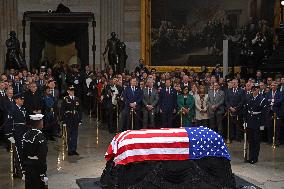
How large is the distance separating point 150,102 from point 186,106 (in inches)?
37.3

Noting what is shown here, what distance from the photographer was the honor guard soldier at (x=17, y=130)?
1020cm

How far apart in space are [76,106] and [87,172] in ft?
6.31

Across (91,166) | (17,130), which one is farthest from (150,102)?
(17,130)

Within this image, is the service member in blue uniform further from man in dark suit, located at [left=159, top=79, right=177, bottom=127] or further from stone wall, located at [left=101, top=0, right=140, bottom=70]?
stone wall, located at [left=101, top=0, right=140, bottom=70]

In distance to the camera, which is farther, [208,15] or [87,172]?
[208,15]

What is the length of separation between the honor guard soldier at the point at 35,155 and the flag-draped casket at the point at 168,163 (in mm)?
1504

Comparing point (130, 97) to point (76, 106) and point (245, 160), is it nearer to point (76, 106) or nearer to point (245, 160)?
point (76, 106)

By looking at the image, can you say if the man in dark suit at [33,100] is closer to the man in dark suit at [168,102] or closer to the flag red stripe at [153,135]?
the man in dark suit at [168,102]

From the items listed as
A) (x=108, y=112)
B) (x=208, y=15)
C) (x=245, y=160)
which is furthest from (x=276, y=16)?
(x=245, y=160)

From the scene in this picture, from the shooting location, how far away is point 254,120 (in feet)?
36.6

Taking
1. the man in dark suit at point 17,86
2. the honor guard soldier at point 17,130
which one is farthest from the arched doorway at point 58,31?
the honor guard soldier at point 17,130

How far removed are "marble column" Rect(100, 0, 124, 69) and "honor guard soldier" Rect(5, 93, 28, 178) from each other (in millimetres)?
12077

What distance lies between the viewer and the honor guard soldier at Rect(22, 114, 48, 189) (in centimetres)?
761

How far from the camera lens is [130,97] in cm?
1386
